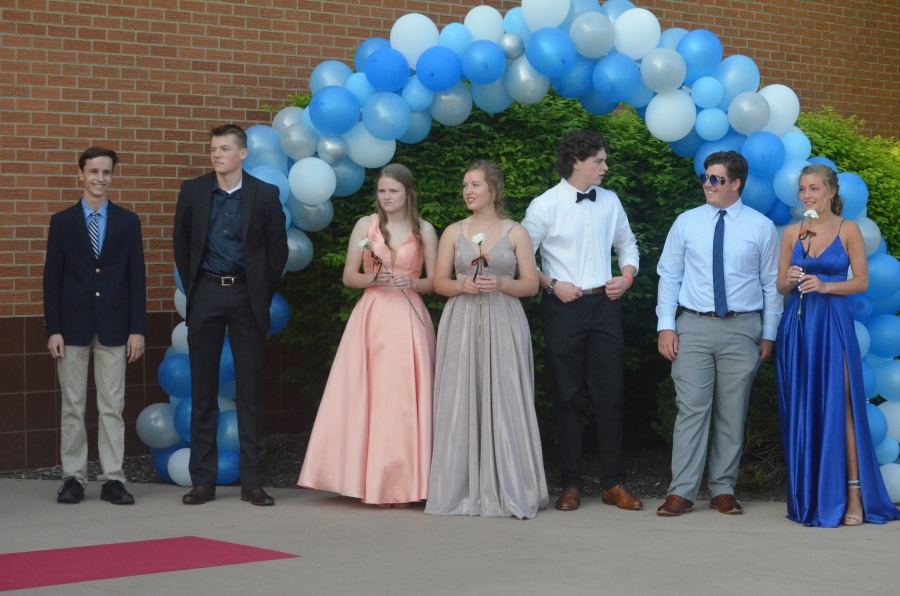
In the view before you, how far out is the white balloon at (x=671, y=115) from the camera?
6.61 meters

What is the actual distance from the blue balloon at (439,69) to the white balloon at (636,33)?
3.32 ft

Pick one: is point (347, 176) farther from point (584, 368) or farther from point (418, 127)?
point (584, 368)

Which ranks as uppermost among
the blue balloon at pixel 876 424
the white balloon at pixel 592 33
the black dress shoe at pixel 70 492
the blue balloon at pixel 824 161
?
the white balloon at pixel 592 33

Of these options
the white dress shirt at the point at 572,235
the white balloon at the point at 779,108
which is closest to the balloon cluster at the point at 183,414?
the white dress shirt at the point at 572,235

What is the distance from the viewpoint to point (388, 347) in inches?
248

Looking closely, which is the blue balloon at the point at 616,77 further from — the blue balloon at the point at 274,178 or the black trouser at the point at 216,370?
the black trouser at the point at 216,370

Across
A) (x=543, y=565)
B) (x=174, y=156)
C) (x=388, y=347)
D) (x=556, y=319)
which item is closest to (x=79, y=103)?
(x=174, y=156)

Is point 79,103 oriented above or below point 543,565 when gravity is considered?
above

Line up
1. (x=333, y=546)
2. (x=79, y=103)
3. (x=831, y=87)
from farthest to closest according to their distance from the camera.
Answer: (x=831, y=87), (x=79, y=103), (x=333, y=546)

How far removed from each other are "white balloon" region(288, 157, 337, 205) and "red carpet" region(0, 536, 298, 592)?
7.35 feet

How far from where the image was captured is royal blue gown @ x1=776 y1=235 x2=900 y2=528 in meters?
5.79

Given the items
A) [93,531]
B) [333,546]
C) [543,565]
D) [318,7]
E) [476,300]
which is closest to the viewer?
[543,565]

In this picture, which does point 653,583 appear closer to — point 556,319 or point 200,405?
point 556,319

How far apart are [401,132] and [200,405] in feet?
6.42
